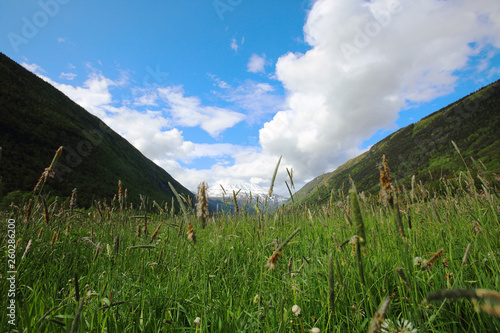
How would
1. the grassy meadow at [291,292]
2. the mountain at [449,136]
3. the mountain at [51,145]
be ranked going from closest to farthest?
the grassy meadow at [291,292]
the mountain at [51,145]
the mountain at [449,136]

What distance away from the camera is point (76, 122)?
88.1m

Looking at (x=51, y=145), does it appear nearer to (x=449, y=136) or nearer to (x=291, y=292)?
(x=291, y=292)

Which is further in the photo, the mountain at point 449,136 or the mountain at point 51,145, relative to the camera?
the mountain at point 449,136

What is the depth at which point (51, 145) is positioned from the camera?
6719 centimetres

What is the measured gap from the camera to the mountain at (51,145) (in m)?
54.6

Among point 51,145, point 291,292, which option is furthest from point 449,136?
point 51,145

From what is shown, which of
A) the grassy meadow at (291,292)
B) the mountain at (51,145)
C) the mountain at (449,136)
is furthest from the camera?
the mountain at (449,136)

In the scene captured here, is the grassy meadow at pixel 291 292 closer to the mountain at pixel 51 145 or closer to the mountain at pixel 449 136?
the mountain at pixel 51 145

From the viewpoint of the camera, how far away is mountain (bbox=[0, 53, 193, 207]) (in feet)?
179

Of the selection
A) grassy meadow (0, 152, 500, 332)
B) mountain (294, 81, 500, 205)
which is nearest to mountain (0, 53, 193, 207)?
grassy meadow (0, 152, 500, 332)

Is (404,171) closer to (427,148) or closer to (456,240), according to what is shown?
(427,148)

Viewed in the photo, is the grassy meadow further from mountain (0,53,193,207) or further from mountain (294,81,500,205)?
mountain (294,81,500,205)

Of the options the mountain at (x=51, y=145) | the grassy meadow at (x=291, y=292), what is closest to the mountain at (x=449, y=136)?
the mountain at (x=51, y=145)

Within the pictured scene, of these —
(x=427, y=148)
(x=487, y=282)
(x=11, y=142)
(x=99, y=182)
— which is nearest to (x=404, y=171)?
(x=427, y=148)
